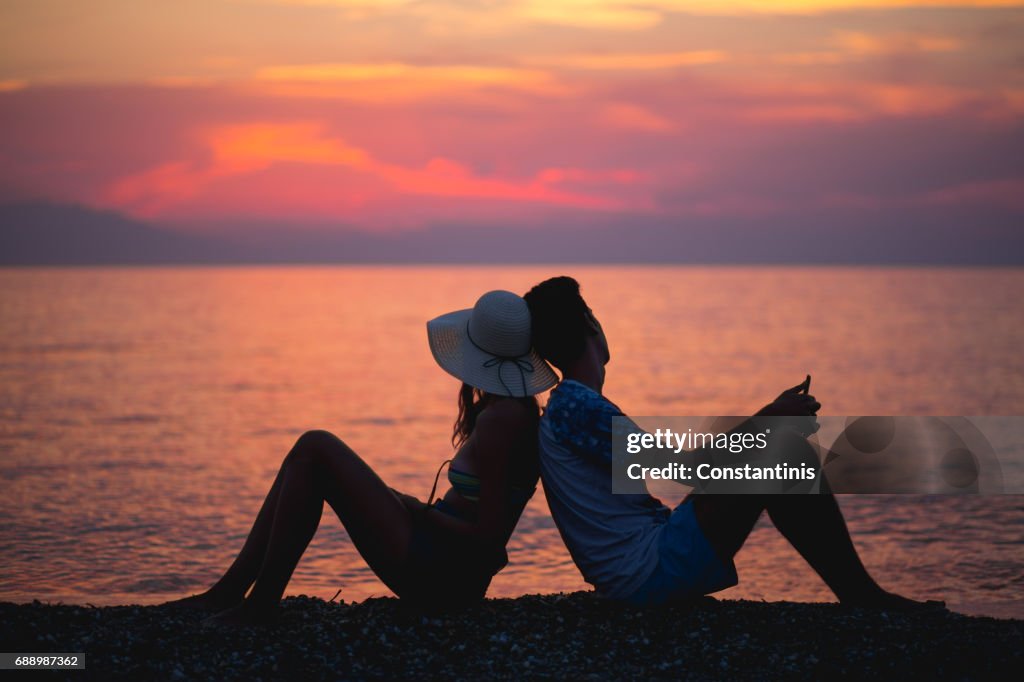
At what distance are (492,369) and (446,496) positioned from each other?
2.42 ft

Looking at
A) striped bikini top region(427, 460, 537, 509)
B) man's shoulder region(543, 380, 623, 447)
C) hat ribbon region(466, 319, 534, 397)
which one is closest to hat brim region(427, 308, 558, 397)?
hat ribbon region(466, 319, 534, 397)

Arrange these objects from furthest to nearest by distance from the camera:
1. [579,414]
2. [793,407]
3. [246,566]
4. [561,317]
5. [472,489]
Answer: [246,566]
[472,489]
[561,317]
[579,414]
[793,407]

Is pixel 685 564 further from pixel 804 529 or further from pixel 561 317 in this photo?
pixel 561 317

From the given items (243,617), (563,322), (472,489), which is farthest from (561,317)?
(243,617)

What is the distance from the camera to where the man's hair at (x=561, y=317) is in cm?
498

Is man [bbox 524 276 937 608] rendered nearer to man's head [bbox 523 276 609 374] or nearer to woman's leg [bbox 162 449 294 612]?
man's head [bbox 523 276 609 374]

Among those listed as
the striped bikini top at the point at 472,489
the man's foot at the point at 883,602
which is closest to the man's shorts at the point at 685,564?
the striped bikini top at the point at 472,489

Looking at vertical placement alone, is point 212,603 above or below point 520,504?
below

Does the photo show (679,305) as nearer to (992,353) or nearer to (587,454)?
(992,353)

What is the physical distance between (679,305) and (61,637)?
216 feet

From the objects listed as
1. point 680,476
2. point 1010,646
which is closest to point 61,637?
point 680,476

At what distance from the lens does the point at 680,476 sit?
15.7 ft

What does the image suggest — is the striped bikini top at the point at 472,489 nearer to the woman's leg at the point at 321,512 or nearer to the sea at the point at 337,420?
the woman's leg at the point at 321,512

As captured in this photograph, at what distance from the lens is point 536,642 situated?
5.19m
